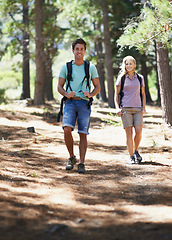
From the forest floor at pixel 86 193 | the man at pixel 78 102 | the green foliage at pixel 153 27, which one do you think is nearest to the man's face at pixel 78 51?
the man at pixel 78 102

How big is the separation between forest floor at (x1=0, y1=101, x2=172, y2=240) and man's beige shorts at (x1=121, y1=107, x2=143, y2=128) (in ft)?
2.59

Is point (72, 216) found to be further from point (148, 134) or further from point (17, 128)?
point (17, 128)

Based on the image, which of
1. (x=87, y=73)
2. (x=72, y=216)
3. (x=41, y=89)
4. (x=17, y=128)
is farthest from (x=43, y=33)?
(x=72, y=216)

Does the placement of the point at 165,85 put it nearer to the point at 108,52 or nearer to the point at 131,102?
the point at 131,102

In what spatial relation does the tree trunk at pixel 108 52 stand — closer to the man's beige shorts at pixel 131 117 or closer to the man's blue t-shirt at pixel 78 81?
the man's beige shorts at pixel 131 117

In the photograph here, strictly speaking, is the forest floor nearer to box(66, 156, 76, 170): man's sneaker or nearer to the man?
box(66, 156, 76, 170): man's sneaker

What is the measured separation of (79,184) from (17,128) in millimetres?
6316

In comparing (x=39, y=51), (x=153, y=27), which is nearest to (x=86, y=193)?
(x=153, y=27)

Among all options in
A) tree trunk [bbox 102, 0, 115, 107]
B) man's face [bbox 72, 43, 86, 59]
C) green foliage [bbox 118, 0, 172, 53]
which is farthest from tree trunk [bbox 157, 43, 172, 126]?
tree trunk [bbox 102, 0, 115, 107]

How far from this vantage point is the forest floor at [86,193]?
261 centimetres

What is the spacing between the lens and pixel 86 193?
4094 mm

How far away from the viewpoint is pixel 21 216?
2.91 m

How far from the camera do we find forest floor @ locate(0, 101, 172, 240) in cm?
261

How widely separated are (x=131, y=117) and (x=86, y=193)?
7.55 feet
